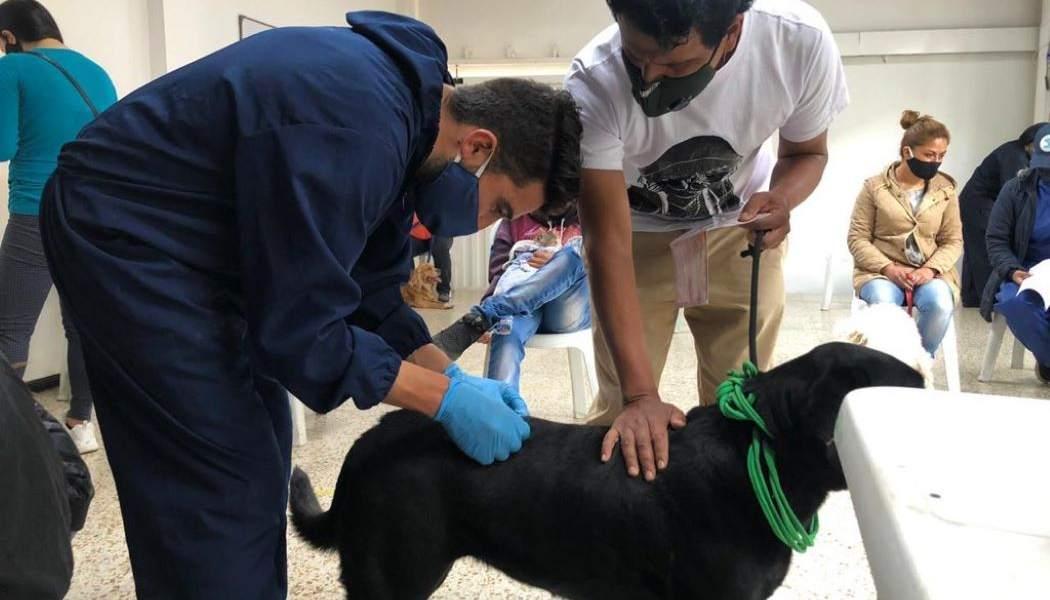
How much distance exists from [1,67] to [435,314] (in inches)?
143

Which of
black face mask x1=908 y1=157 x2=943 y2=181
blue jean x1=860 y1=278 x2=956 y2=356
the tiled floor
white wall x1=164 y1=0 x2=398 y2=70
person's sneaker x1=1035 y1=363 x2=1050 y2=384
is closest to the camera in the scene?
the tiled floor

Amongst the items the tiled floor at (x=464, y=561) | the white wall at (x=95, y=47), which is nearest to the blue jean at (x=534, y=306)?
the tiled floor at (x=464, y=561)

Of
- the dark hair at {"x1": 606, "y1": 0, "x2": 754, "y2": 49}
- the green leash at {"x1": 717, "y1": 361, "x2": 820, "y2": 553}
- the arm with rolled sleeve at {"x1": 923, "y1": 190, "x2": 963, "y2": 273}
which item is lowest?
the arm with rolled sleeve at {"x1": 923, "y1": 190, "x2": 963, "y2": 273}

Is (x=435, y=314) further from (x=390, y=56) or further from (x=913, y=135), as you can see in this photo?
(x=390, y=56)

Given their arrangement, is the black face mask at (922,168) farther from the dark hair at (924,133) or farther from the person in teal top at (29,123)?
the person in teal top at (29,123)

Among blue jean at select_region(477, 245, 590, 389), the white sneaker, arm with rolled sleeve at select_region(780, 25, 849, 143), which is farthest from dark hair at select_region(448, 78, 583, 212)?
the white sneaker

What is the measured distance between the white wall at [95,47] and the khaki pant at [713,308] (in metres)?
2.85

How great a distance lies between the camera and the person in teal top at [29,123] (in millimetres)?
2504

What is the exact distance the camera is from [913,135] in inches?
138

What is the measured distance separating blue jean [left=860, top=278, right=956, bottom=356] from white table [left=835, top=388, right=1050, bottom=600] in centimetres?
288

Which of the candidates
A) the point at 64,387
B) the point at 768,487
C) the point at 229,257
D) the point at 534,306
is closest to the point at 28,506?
the point at 229,257

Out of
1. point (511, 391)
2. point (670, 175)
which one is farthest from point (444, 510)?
point (670, 175)

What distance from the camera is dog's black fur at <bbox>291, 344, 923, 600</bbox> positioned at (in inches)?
44.5

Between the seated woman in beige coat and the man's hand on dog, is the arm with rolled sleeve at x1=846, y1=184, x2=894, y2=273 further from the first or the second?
the man's hand on dog
